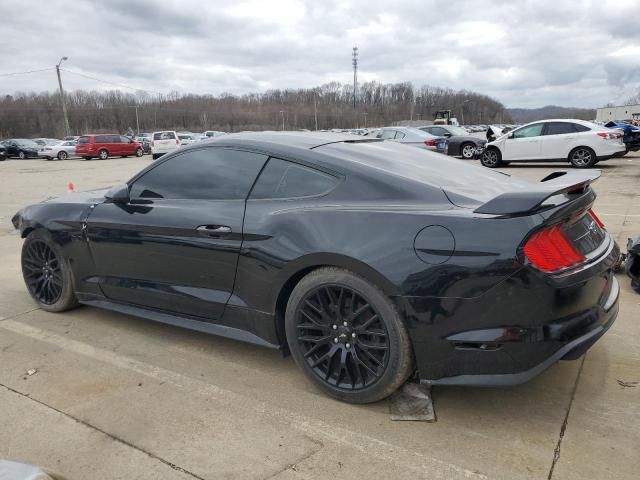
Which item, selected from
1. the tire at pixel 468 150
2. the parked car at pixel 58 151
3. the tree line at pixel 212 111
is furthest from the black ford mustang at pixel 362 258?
the tree line at pixel 212 111

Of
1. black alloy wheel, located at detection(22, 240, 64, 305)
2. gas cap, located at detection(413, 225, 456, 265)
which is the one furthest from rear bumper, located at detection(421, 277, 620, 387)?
black alloy wheel, located at detection(22, 240, 64, 305)

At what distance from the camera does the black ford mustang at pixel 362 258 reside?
2.38m

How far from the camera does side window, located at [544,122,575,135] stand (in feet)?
50.4

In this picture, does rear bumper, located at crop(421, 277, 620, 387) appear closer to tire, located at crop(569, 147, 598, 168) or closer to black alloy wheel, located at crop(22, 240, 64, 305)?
black alloy wheel, located at crop(22, 240, 64, 305)

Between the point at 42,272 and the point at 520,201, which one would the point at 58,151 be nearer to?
the point at 42,272

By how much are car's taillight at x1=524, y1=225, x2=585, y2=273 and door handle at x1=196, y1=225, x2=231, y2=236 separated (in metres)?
1.68

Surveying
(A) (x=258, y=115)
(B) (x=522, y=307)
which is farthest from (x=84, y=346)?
(A) (x=258, y=115)

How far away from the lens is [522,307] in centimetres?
234

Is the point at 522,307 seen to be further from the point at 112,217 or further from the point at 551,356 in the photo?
the point at 112,217

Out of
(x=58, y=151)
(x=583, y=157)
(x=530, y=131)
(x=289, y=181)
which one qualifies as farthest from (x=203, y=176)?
(x=58, y=151)

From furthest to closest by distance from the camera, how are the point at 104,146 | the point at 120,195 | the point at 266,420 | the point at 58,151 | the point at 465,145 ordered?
the point at 58,151, the point at 104,146, the point at 465,145, the point at 120,195, the point at 266,420

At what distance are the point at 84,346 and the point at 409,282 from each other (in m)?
2.53

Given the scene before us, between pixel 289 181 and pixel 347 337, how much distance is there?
0.96m

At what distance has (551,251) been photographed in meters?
2.39
